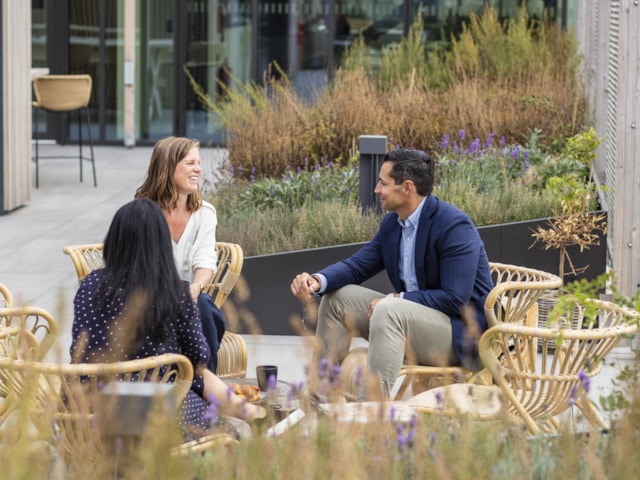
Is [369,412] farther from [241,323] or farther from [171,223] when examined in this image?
[241,323]

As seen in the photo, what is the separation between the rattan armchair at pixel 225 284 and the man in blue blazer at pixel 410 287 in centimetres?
35

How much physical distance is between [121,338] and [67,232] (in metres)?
6.64

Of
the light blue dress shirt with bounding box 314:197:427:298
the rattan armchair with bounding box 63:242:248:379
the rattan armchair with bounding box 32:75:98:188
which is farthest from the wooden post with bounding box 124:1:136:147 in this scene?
the light blue dress shirt with bounding box 314:197:427:298

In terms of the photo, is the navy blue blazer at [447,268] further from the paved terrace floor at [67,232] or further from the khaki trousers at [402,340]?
the paved terrace floor at [67,232]

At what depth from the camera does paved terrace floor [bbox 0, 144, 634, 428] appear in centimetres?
631

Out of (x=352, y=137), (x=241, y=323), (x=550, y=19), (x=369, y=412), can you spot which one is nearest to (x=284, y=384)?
(x=369, y=412)

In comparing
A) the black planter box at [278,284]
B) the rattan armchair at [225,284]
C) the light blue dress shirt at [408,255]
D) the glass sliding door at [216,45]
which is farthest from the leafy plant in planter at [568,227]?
the glass sliding door at [216,45]

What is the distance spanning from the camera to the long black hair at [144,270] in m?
3.75

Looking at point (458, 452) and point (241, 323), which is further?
point (241, 323)

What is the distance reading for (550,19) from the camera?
53.4 feet

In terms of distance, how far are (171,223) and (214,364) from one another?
936 mm

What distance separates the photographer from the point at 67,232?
10172 millimetres

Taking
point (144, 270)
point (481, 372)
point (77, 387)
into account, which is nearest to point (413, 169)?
point (481, 372)

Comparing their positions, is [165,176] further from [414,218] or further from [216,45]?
[216,45]
